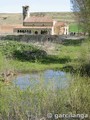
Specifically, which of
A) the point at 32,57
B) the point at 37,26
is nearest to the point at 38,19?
the point at 37,26

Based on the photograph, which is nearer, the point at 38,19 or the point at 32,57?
the point at 32,57

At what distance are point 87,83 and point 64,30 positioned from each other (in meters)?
81.5

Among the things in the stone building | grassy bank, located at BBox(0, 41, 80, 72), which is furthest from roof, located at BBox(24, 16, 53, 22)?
grassy bank, located at BBox(0, 41, 80, 72)

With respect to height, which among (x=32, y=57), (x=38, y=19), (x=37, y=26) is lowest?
(x=37, y=26)

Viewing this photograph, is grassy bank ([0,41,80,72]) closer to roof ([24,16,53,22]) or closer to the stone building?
the stone building

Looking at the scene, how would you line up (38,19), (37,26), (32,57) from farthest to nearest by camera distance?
(38,19)
(37,26)
(32,57)

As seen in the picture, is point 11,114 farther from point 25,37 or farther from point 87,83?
point 25,37

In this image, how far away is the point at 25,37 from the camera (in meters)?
57.0

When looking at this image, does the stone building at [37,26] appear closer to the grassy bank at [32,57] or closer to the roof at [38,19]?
the roof at [38,19]

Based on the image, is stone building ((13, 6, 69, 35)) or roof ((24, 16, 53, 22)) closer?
stone building ((13, 6, 69, 35))

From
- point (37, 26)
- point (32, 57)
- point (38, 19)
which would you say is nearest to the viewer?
point (32, 57)

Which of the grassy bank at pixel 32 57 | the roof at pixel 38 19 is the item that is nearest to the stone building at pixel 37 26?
the roof at pixel 38 19

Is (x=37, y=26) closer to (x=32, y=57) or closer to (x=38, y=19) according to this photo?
(x=38, y=19)

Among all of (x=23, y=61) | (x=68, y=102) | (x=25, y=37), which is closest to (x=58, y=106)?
(x=68, y=102)
